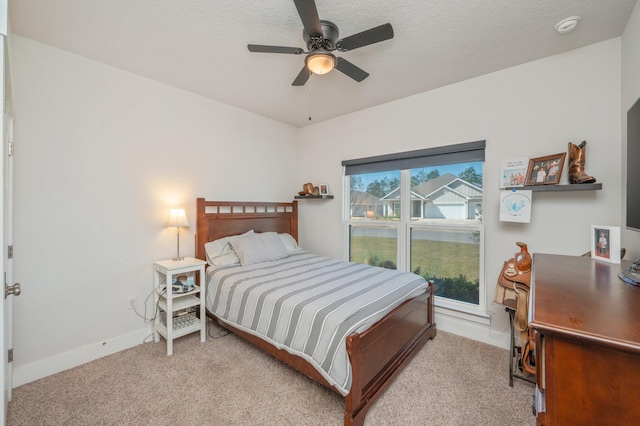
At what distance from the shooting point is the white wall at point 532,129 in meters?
2.16

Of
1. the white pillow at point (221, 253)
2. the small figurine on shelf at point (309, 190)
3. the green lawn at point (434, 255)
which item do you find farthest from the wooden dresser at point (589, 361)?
the small figurine on shelf at point (309, 190)

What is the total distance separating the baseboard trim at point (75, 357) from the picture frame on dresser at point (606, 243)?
3.79 metres

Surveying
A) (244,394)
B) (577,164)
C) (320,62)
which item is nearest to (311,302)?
(244,394)

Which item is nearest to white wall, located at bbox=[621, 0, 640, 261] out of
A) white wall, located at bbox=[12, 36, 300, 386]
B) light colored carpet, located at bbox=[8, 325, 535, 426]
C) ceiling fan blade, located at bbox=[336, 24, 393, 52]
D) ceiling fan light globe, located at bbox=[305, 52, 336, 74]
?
light colored carpet, located at bbox=[8, 325, 535, 426]

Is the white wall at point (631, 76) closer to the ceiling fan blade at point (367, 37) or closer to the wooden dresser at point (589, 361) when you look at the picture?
the wooden dresser at point (589, 361)

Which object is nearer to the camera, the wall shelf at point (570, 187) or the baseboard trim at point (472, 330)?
the wall shelf at point (570, 187)

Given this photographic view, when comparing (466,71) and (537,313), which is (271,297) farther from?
(466,71)

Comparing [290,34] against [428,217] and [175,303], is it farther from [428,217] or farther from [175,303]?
[175,303]

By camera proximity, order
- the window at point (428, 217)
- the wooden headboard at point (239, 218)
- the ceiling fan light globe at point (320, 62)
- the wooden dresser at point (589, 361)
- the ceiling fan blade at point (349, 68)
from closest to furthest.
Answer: the wooden dresser at point (589, 361) → the ceiling fan light globe at point (320, 62) → the ceiling fan blade at point (349, 68) → the window at point (428, 217) → the wooden headboard at point (239, 218)

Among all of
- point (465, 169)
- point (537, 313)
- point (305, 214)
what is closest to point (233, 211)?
point (305, 214)

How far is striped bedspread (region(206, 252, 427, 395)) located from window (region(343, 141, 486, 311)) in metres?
0.65

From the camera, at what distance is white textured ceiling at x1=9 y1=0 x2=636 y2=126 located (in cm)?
179

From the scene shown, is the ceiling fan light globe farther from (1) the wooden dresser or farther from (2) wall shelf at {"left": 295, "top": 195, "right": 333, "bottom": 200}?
(2) wall shelf at {"left": 295, "top": 195, "right": 333, "bottom": 200}

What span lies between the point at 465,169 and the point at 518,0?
1533 millimetres
